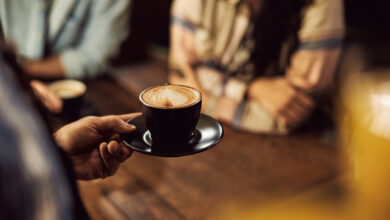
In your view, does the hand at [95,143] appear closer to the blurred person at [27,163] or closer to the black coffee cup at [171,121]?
the black coffee cup at [171,121]

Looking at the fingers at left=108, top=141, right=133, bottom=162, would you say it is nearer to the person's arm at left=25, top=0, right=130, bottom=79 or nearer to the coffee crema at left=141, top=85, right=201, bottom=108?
the coffee crema at left=141, top=85, right=201, bottom=108

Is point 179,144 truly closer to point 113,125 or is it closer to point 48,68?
point 113,125

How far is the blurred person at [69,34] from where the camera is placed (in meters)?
1.68

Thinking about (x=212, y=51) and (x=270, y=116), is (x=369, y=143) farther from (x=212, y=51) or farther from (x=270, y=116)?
(x=212, y=51)

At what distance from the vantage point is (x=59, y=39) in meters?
1.86

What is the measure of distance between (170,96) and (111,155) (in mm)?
233

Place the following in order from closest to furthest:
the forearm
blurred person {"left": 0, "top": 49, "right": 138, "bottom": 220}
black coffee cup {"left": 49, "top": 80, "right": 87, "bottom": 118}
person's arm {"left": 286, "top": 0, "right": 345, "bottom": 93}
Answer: blurred person {"left": 0, "top": 49, "right": 138, "bottom": 220}
black coffee cup {"left": 49, "top": 80, "right": 87, "bottom": 118}
person's arm {"left": 286, "top": 0, "right": 345, "bottom": 93}
the forearm

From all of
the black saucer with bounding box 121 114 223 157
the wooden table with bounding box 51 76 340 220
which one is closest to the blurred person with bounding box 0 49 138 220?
the black saucer with bounding box 121 114 223 157

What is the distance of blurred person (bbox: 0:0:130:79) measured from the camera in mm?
1676

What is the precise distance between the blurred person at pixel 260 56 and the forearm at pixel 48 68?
624 mm

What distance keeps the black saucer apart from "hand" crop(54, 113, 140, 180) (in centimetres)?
2

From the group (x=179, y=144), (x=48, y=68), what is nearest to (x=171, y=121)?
(x=179, y=144)

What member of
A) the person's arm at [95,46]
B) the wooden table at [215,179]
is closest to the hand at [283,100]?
the wooden table at [215,179]

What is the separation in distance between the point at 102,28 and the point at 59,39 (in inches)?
9.5
